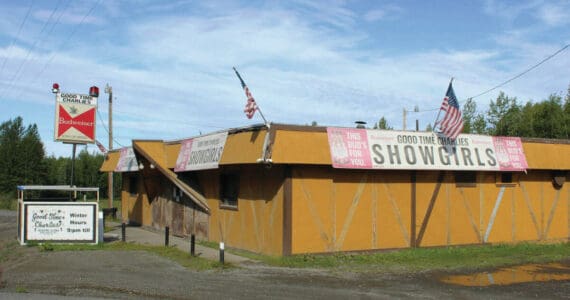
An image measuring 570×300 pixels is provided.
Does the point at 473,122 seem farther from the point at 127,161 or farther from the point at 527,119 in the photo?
the point at 127,161

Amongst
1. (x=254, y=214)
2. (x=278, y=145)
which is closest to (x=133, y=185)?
(x=254, y=214)

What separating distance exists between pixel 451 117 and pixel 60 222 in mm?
13290

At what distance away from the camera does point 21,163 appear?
6506cm

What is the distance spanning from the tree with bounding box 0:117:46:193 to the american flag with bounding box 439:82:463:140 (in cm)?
5879

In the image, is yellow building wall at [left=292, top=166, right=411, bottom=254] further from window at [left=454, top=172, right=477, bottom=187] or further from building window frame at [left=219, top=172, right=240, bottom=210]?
building window frame at [left=219, top=172, right=240, bottom=210]

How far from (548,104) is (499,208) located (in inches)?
1136

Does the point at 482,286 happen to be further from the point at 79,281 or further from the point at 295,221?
the point at 79,281

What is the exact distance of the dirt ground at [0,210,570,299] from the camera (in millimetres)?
10961

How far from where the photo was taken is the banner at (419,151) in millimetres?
16281

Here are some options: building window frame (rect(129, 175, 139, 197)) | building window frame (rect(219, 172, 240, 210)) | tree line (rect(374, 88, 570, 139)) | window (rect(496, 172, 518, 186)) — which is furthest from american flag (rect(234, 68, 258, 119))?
tree line (rect(374, 88, 570, 139))

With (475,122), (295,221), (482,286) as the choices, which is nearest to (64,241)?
(295,221)

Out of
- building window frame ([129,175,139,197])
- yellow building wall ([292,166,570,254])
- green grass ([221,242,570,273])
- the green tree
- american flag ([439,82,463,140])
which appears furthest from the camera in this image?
the green tree

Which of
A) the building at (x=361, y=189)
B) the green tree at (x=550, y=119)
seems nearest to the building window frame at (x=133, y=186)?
the building at (x=361, y=189)

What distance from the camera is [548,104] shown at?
44.4 metres
